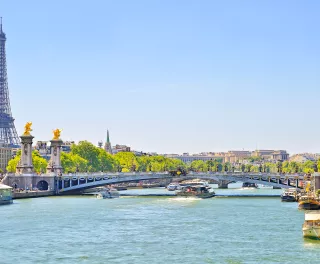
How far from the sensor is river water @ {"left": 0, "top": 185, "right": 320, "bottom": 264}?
33.8m

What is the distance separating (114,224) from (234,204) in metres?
19.6

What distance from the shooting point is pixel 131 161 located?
135 meters

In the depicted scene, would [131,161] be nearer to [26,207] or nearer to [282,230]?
[26,207]

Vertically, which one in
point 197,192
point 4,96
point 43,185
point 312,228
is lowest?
point 312,228

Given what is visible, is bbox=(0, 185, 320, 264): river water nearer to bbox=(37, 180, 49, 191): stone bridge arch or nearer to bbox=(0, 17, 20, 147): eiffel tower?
bbox=(37, 180, 49, 191): stone bridge arch

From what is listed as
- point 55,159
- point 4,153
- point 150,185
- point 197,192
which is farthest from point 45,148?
point 197,192

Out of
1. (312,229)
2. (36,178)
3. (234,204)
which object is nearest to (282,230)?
(312,229)

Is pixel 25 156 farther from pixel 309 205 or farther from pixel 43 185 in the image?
pixel 309 205

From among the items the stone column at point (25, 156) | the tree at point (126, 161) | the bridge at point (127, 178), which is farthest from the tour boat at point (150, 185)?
the stone column at point (25, 156)

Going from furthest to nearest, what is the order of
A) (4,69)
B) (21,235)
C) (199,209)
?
1. (4,69)
2. (199,209)
3. (21,235)

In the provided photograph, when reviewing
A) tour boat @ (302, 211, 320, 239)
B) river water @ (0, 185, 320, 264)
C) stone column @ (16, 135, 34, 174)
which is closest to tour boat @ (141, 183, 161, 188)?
stone column @ (16, 135, 34, 174)

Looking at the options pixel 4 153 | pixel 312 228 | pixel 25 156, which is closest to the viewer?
pixel 312 228

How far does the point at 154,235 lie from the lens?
4075 centimetres

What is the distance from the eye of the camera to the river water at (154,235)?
33.8 metres
